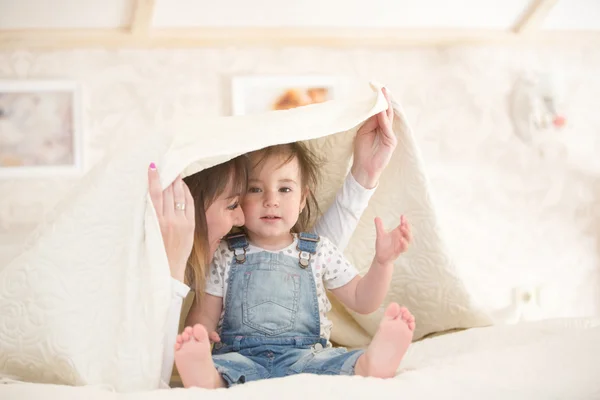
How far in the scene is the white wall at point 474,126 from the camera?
283cm

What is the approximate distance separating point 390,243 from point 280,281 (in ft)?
0.76

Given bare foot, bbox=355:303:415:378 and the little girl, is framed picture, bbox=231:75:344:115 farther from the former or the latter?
bare foot, bbox=355:303:415:378

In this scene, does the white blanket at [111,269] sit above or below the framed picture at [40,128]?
below

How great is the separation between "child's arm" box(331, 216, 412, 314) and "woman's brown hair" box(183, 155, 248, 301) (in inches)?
11.1

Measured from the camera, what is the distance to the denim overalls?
1.27 metres

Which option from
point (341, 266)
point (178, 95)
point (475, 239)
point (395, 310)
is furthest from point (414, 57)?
point (395, 310)

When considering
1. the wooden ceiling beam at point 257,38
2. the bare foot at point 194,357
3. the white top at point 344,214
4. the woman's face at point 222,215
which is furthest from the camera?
the wooden ceiling beam at point 257,38

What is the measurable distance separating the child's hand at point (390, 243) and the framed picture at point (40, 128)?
179cm

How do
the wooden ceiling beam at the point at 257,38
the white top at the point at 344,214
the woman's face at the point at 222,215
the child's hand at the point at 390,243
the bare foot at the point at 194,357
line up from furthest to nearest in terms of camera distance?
the wooden ceiling beam at the point at 257,38, the white top at the point at 344,214, the woman's face at the point at 222,215, the child's hand at the point at 390,243, the bare foot at the point at 194,357

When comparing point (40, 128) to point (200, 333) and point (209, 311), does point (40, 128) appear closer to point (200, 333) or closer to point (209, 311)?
point (209, 311)

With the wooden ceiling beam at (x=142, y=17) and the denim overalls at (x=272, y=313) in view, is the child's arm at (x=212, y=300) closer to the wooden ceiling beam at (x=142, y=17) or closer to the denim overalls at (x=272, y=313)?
the denim overalls at (x=272, y=313)

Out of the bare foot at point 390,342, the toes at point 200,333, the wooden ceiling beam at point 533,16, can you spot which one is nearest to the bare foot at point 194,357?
the toes at point 200,333

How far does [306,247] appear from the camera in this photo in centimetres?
144

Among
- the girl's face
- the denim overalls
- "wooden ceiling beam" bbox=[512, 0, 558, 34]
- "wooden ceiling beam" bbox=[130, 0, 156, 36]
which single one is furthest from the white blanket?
"wooden ceiling beam" bbox=[512, 0, 558, 34]
